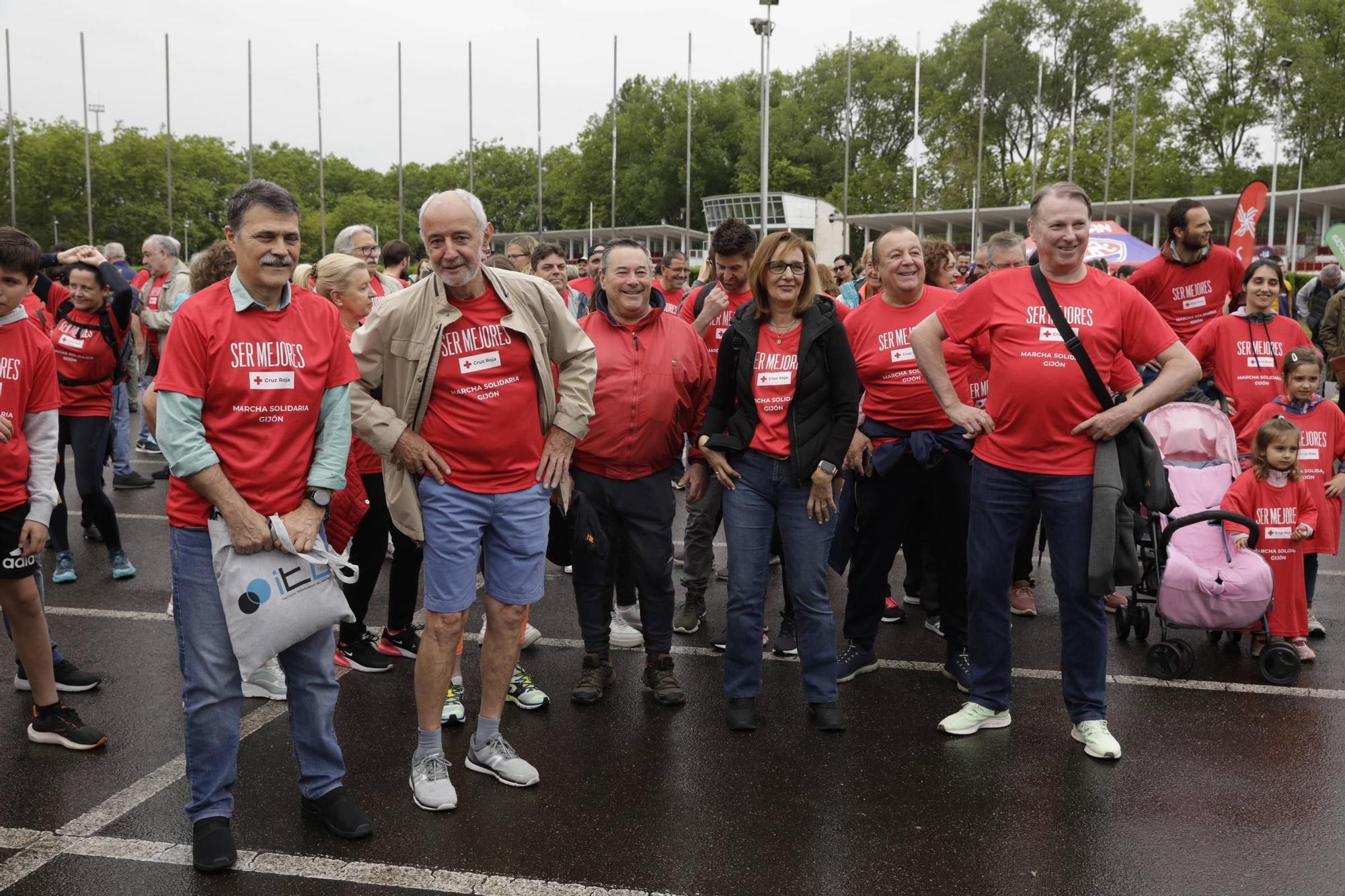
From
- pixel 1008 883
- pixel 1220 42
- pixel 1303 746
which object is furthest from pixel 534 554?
pixel 1220 42

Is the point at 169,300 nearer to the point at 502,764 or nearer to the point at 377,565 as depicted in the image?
the point at 377,565

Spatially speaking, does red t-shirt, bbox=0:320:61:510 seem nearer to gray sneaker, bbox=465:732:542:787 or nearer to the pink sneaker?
gray sneaker, bbox=465:732:542:787

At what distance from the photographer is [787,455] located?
481 centimetres

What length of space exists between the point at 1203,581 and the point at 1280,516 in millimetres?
713

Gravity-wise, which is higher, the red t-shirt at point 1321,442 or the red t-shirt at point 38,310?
the red t-shirt at point 38,310

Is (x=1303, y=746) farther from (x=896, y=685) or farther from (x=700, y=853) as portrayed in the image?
(x=700, y=853)

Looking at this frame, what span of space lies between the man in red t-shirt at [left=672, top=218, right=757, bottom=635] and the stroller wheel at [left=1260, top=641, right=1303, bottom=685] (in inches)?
108

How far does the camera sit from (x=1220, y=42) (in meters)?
59.2

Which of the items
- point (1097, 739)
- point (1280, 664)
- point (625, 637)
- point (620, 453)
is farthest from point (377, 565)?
point (1280, 664)

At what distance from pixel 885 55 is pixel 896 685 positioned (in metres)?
78.9

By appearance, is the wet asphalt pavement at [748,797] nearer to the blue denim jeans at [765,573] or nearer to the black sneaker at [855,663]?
the black sneaker at [855,663]

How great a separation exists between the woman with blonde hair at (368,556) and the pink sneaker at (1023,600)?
134 inches

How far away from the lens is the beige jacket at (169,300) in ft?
34.0

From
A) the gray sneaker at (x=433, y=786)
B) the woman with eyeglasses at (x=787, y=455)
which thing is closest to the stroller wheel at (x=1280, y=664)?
the woman with eyeglasses at (x=787, y=455)
